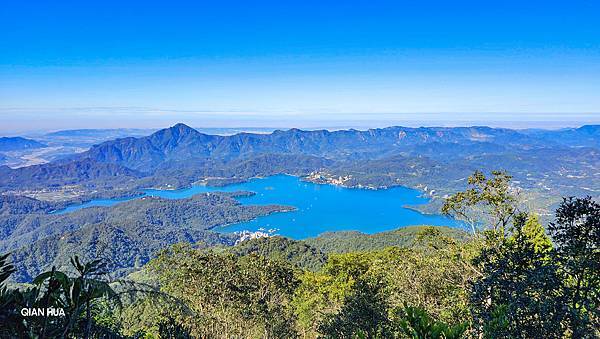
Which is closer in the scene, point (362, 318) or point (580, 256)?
point (580, 256)

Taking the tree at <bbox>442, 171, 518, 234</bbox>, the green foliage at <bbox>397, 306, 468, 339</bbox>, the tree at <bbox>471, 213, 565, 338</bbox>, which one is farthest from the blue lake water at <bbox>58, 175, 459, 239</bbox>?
the green foliage at <bbox>397, 306, 468, 339</bbox>

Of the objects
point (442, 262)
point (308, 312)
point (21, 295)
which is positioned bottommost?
point (308, 312)

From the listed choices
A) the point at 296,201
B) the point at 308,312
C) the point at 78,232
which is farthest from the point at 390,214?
the point at 308,312

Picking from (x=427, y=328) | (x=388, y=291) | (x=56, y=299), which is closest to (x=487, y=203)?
(x=388, y=291)

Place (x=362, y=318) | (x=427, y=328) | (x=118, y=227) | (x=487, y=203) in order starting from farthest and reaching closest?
(x=118, y=227) → (x=487, y=203) → (x=362, y=318) → (x=427, y=328)

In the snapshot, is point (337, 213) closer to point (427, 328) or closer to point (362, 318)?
point (362, 318)

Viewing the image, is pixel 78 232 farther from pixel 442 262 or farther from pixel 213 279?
pixel 442 262

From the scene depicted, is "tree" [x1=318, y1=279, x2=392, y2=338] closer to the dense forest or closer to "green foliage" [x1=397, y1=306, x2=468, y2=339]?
the dense forest
